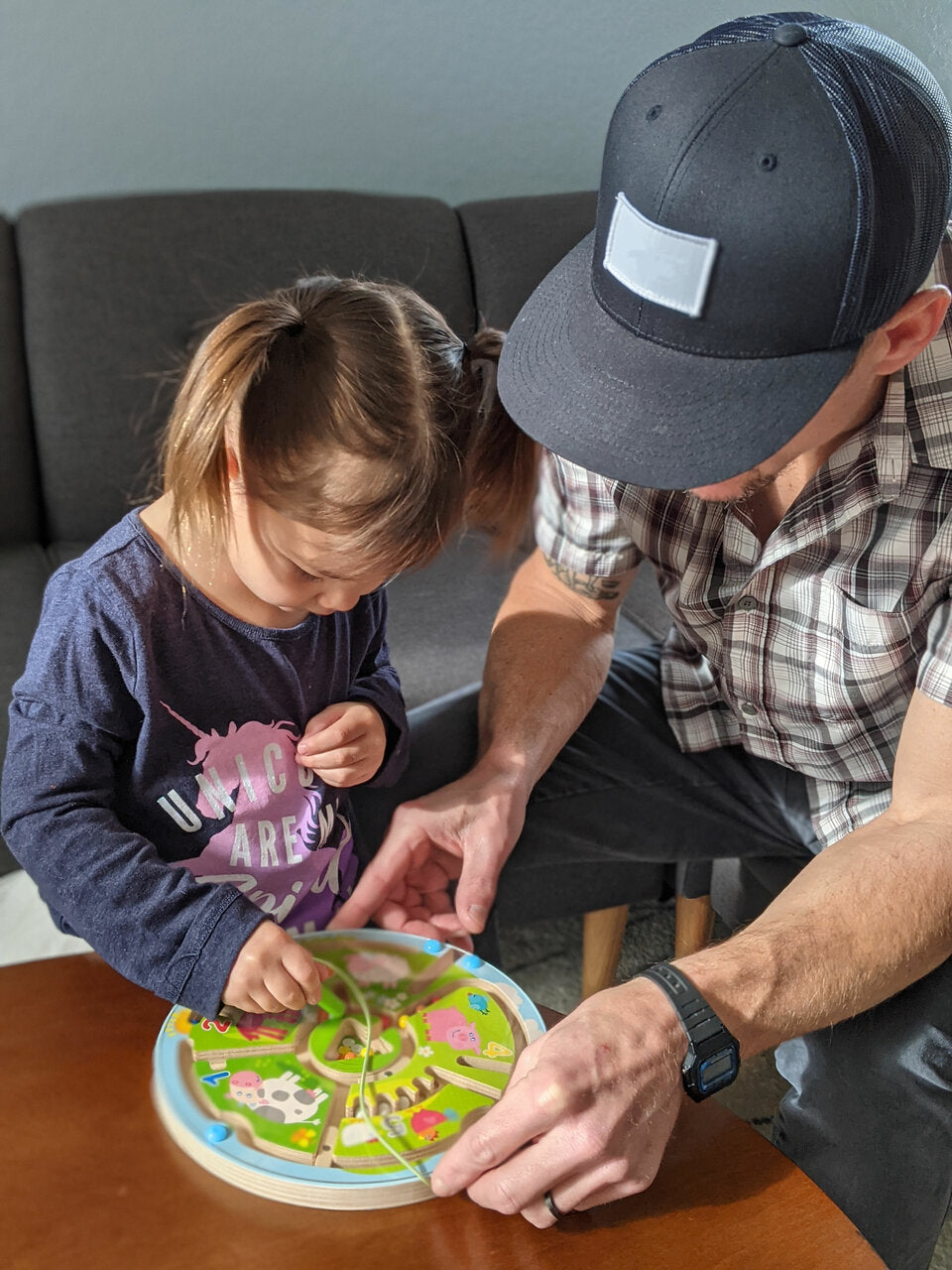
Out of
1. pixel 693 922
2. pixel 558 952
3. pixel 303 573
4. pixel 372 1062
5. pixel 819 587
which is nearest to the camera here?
pixel 372 1062

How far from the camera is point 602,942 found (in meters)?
1.67

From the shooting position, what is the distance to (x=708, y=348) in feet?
2.81

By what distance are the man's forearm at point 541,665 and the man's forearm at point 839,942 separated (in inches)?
13.3

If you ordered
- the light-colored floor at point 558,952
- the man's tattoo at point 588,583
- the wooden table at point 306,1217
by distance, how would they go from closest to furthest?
the wooden table at point 306,1217 < the light-colored floor at point 558,952 < the man's tattoo at point 588,583

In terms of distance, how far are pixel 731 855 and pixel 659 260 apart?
83cm

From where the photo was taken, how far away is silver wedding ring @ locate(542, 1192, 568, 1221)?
753 millimetres

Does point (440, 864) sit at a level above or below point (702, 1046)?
below

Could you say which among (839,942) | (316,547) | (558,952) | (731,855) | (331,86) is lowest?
(558,952)

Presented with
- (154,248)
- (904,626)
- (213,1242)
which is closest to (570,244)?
(154,248)

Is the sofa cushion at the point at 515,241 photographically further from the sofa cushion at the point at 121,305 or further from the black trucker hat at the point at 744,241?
the black trucker hat at the point at 744,241

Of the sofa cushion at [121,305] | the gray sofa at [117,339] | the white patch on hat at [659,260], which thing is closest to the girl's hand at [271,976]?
the white patch on hat at [659,260]

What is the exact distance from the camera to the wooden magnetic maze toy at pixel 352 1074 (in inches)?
30.2

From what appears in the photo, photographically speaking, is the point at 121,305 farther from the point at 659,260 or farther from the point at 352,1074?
the point at 352,1074

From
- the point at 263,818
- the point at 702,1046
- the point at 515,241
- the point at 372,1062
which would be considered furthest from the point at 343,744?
the point at 515,241
